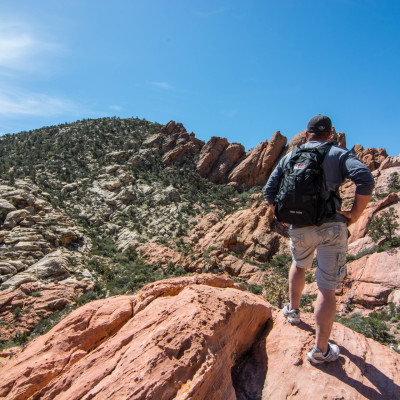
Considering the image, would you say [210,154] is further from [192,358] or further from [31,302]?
[192,358]

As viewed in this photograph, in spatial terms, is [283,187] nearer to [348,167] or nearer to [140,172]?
[348,167]

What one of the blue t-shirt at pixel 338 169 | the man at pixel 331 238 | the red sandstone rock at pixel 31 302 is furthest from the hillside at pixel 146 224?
the blue t-shirt at pixel 338 169

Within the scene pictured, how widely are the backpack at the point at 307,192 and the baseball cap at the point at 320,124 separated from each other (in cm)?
26

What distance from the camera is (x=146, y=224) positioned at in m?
30.5

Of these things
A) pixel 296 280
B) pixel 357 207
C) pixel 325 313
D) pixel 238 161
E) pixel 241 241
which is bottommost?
pixel 241 241

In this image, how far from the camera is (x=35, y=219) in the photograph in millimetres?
23141

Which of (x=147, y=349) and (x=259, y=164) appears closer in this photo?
(x=147, y=349)

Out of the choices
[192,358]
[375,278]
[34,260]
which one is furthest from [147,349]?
[34,260]

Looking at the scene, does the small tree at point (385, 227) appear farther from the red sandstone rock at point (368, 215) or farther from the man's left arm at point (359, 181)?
the man's left arm at point (359, 181)

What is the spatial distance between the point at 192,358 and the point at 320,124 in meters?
2.87

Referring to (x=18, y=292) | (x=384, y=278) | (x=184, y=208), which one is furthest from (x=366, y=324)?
(x=184, y=208)

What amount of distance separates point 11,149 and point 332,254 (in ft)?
163

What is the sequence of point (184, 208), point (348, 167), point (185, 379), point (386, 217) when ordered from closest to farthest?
point (185, 379), point (348, 167), point (386, 217), point (184, 208)

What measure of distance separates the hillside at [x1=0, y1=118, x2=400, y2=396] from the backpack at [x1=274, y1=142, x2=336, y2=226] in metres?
8.31
